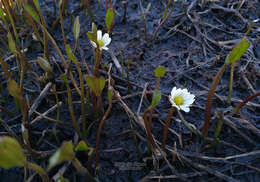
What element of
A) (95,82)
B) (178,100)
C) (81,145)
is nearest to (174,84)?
(178,100)

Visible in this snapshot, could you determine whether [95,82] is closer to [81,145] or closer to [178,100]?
[81,145]

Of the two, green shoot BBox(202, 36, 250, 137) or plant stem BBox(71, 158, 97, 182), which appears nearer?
plant stem BBox(71, 158, 97, 182)

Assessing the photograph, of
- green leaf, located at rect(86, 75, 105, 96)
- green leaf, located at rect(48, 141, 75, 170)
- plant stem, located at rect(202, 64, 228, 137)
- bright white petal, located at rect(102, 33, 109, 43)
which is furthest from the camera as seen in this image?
bright white petal, located at rect(102, 33, 109, 43)

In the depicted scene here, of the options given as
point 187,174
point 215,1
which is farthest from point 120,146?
point 215,1

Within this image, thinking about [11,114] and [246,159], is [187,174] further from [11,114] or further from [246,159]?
[11,114]

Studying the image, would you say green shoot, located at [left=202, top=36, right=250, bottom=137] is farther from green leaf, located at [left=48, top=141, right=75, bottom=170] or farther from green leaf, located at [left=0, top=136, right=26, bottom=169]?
green leaf, located at [left=0, top=136, right=26, bottom=169]

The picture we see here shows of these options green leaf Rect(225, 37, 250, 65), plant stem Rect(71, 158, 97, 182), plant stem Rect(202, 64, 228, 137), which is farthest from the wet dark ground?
green leaf Rect(225, 37, 250, 65)

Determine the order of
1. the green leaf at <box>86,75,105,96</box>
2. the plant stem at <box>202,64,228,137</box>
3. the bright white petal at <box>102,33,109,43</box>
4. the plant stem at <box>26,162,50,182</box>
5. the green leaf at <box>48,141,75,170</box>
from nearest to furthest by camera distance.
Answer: the green leaf at <box>48,141,75,170</box> → the plant stem at <box>26,162,50,182</box> → the green leaf at <box>86,75,105,96</box> → the plant stem at <box>202,64,228,137</box> → the bright white petal at <box>102,33,109,43</box>
